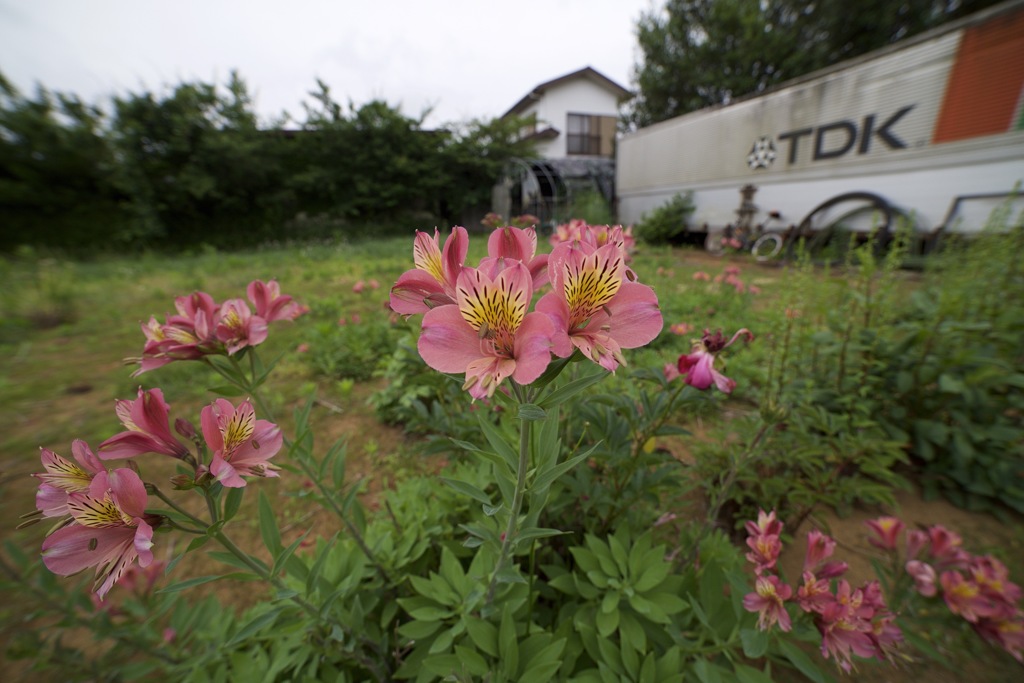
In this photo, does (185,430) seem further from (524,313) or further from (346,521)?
(524,313)

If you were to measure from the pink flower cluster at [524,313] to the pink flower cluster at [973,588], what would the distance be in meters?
1.47

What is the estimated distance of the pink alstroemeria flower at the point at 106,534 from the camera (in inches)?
22.6

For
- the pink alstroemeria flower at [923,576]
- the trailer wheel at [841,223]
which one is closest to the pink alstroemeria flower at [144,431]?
the pink alstroemeria flower at [923,576]

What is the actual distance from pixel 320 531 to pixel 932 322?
3.22 m

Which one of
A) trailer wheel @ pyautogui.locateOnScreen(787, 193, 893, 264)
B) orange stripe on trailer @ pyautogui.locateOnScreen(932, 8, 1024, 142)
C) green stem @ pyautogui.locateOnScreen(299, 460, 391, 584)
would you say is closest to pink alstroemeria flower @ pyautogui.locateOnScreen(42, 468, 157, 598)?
green stem @ pyautogui.locateOnScreen(299, 460, 391, 584)

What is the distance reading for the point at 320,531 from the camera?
1.91 m

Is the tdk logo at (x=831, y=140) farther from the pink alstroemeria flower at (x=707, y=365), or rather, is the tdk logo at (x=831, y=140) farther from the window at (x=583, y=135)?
the pink alstroemeria flower at (x=707, y=365)

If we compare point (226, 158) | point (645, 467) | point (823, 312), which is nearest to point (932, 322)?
point (823, 312)

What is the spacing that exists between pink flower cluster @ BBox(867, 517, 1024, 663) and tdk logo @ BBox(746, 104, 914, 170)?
9.17 metres

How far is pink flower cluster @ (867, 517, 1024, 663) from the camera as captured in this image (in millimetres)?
1168

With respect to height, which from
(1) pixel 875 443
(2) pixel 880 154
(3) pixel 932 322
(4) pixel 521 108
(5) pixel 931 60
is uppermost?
(4) pixel 521 108

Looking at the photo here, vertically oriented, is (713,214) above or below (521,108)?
below

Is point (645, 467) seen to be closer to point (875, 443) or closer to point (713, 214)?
point (875, 443)

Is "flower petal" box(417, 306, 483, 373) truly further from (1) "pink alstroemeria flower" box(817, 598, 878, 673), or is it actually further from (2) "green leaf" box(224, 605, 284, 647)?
(1) "pink alstroemeria flower" box(817, 598, 878, 673)
